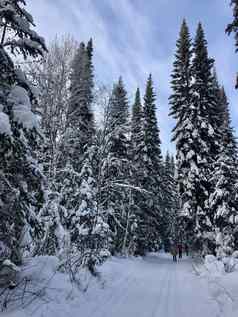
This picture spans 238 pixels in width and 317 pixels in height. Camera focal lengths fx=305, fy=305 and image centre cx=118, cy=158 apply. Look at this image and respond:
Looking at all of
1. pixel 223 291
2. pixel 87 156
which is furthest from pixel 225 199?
pixel 223 291

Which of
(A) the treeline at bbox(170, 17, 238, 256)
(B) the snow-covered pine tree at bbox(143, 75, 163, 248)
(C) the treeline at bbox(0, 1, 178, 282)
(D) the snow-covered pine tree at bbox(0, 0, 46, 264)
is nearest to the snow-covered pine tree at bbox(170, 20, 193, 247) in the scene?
(A) the treeline at bbox(170, 17, 238, 256)

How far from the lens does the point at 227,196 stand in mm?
19203

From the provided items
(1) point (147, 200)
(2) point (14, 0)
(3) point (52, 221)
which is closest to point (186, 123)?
(1) point (147, 200)

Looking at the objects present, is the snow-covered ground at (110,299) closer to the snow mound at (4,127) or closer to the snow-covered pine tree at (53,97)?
the snow mound at (4,127)

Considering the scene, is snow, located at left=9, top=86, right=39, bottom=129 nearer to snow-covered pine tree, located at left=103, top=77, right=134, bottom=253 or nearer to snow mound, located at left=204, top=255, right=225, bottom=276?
snow-covered pine tree, located at left=103, top=77, right=134, bottom=253

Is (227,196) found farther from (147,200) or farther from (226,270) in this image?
(147,200)

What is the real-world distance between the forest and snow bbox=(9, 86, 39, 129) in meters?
0.02

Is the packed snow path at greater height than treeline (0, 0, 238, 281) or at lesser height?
lesser

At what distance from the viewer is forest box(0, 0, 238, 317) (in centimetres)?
566

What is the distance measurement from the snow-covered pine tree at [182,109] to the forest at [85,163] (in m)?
0.09

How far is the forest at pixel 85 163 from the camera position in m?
5.66

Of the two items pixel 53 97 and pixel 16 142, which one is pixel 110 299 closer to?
pixel 16 142

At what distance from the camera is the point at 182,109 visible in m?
24.0

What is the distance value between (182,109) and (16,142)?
2026 centimetres
